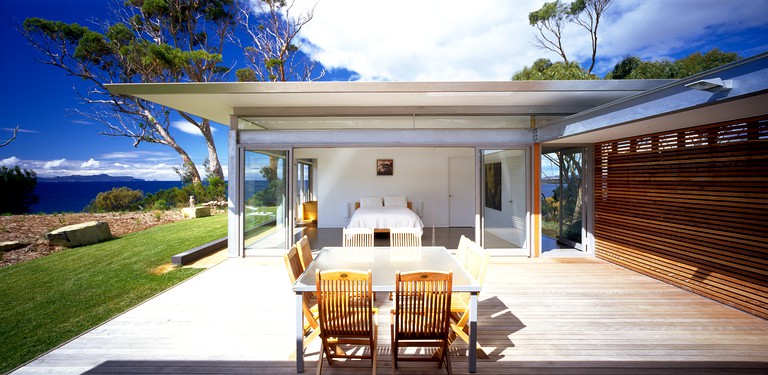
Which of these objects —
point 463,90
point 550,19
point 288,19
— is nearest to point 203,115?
point 463,90

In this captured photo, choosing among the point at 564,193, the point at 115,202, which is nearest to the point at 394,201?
the point at 564,193

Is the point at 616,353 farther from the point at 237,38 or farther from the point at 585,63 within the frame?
the point at 237,38

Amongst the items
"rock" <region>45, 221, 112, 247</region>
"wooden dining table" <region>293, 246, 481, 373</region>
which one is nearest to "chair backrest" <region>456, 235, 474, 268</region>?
"wooden dining table" <region>293, 246, 481, 373</region>

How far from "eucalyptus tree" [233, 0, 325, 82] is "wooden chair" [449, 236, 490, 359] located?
15056 millimetres

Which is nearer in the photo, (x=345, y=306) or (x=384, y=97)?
(x=345, y=306)

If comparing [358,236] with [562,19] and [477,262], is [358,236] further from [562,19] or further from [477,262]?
[562,19]

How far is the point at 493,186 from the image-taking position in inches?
246

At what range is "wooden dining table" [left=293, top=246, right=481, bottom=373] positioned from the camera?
2.46 m

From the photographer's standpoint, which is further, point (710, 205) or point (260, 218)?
point (260, 218)

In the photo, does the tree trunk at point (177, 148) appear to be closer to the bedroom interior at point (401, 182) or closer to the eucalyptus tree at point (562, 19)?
the bedroom interior at point (401, 182)

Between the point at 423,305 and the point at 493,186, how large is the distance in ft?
14.6

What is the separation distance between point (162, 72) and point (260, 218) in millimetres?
11519

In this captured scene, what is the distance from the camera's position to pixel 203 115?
6832mm

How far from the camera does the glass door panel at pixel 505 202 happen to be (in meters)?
6.16
